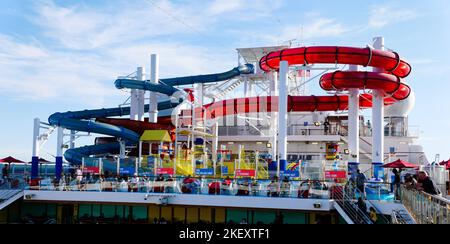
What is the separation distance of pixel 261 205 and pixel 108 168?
33.9 ft

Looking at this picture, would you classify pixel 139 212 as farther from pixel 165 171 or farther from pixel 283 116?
pixel 283 116

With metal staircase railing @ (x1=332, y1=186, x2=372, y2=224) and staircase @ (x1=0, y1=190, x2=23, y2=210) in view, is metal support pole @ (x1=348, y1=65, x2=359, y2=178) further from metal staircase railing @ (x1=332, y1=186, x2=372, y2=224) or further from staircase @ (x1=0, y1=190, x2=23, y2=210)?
staircase @ (x1=0, y1=190, x2=23, y2=210)

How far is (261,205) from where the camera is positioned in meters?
20.8

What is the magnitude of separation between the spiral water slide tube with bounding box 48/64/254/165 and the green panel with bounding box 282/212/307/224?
46.6 feet

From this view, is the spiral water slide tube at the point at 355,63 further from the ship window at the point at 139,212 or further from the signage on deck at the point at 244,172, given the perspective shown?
the ship window at the point at 139,212

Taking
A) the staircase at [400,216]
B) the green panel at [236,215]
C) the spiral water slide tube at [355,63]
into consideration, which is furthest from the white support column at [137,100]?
the staircase at [400,216]

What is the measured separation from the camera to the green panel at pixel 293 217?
74.6 feet

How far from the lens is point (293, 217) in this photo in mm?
22906

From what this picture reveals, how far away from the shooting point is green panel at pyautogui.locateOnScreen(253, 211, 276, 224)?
2298 cm

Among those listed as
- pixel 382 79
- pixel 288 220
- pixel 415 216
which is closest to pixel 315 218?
pixel 288 220

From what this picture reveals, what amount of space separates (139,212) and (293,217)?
24.1 feet

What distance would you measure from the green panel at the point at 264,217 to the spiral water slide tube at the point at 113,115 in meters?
13.1
